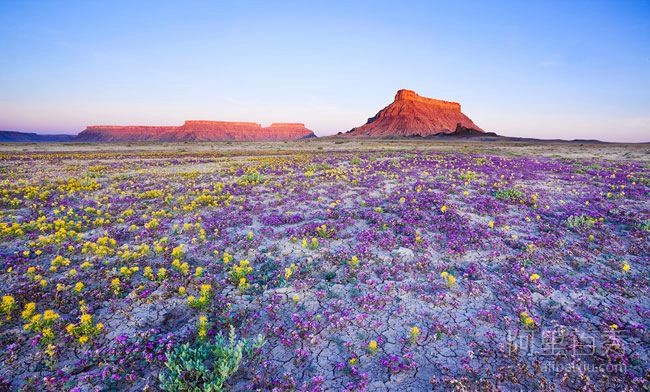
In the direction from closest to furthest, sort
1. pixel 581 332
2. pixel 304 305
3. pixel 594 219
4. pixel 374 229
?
pixel 581 332 → pixel 304 305 → pixel 374 229 → pixel 594 219

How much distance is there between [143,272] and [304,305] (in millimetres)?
4138

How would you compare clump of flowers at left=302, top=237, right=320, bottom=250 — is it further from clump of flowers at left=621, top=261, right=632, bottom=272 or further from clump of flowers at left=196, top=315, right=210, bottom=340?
clump of flowers at left=621, top=261, right=632, bottom=272

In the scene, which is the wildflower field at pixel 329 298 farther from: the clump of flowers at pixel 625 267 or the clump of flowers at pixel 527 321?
the clump of flowers at pixel 625 267

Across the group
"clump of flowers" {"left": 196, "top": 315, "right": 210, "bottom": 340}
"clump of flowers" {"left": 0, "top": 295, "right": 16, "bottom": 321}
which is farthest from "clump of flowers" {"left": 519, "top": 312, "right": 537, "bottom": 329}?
"clump of flowers" {"left": 0, "top": 295, "right": 16, "bottom": 321}

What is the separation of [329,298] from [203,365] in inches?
109

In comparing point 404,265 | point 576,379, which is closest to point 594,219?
point 404,265

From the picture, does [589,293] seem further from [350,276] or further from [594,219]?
[594,219]

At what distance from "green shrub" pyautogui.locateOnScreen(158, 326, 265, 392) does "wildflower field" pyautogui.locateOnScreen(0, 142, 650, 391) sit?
3 cm

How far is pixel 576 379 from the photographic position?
182 inches

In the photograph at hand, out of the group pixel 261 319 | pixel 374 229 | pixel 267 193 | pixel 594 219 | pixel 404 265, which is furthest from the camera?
pixel 267 193

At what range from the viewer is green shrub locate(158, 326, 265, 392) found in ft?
14.4

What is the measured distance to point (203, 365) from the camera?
470 centimetres

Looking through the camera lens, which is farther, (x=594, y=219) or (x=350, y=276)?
A: (x=594, y=219)

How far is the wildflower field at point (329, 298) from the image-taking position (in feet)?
15.7
